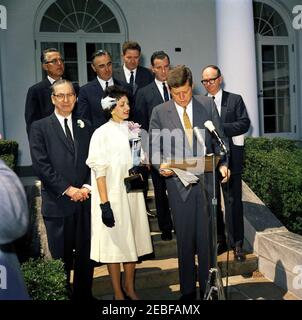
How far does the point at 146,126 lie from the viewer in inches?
172

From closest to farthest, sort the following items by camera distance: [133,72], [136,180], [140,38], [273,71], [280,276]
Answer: [136,180]
[280,276]
[133,72]
[140,38]
[273,71]

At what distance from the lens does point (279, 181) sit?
483 centimetres

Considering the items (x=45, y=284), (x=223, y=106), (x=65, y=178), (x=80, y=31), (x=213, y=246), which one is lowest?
(x=45, y=284)

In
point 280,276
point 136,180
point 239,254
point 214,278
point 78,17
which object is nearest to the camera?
point 214,278

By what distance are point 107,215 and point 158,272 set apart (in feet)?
4.15

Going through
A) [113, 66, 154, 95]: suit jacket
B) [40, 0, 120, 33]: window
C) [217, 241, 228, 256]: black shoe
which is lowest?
[217, 241, 228, 256]: black shoe

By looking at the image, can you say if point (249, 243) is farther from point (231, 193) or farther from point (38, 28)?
point (38, 28)

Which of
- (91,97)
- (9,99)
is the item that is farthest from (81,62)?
(91,97)

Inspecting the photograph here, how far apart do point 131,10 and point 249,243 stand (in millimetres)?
6137

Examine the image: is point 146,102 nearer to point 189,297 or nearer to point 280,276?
point 189,297

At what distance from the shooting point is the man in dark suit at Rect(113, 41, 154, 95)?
453cm

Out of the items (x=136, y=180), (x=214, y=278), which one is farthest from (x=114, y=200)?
(x=214, y=278)

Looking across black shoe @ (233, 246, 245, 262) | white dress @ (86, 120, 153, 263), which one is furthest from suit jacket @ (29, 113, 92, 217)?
black shoe @ (233, 246, 245, 262)

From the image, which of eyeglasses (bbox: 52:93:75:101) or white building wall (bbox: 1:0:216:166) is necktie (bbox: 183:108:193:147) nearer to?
eyeglasses (bbox: 52:93:75:101)
